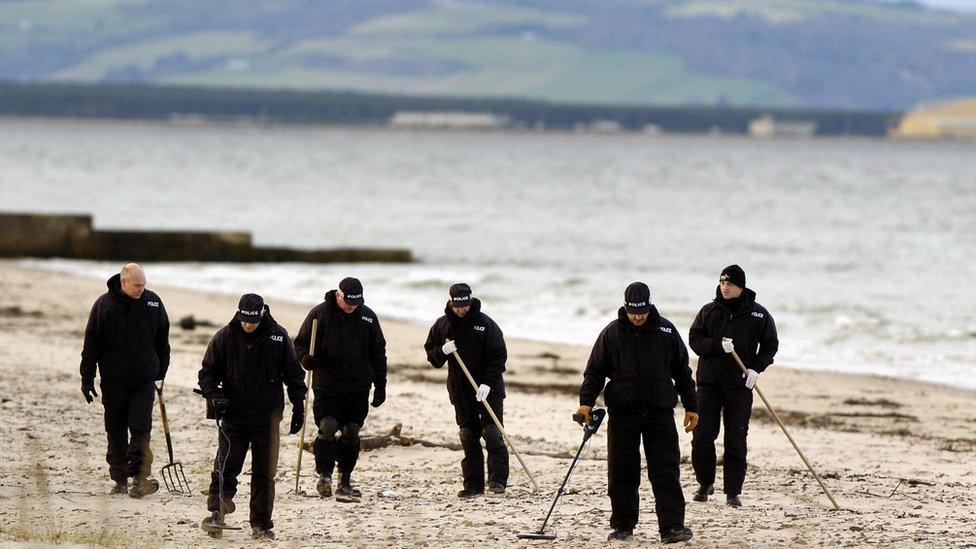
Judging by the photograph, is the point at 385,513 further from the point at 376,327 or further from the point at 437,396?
the point at 437,396

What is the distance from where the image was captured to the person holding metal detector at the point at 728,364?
11.8m

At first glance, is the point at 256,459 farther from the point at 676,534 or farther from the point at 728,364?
the point at 728,364

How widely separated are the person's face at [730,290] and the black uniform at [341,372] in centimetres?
255

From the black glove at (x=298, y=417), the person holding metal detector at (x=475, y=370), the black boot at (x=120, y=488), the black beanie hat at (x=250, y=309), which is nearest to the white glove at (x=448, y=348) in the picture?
the person holding metal detector at (x=475, y=370)

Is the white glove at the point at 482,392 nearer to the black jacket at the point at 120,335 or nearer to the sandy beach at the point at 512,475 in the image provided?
the sandy beach at the point at 512,475

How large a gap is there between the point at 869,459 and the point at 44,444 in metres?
7.16

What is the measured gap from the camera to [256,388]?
Answer: 34.1ft

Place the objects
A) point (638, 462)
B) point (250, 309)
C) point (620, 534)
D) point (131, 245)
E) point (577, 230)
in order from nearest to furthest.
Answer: point (250, 309) → point (620, 534) → point (638, 462) → point (131, 245) → point (577, 230)

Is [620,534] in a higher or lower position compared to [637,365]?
lower

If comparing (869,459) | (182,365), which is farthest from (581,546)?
(182,365)

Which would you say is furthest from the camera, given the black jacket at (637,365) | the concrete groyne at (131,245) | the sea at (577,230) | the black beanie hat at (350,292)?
the concrete groyne at (131,245)

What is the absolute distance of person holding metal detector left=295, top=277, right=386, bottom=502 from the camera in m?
11.7

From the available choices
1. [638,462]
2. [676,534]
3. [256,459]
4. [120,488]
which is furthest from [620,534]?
[120,488]

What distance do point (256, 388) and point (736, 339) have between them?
3.61m
